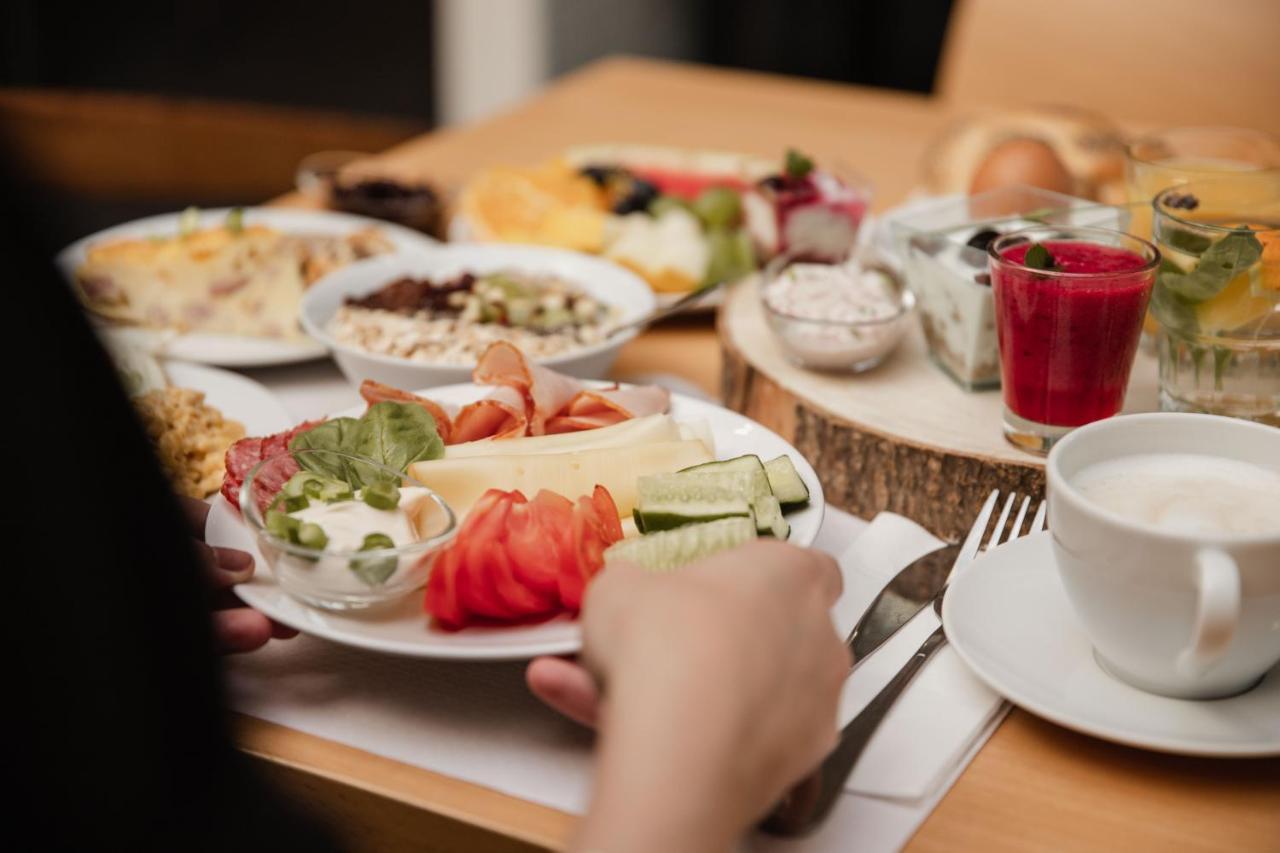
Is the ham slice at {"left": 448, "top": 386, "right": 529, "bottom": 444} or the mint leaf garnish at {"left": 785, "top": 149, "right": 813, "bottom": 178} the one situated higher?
the mint leaf garnish at {"left": 785, "top": 149, "right": 813, "bottom": 178}

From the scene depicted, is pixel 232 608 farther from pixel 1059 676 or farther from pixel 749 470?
pixel 1059 676

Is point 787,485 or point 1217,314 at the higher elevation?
point 1217,314

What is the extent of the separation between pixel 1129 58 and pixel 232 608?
2.41 meters

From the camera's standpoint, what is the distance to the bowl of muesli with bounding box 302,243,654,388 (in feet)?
4.36

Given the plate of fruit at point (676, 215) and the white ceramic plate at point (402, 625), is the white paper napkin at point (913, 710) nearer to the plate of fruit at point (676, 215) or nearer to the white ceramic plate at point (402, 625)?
the white ceramic plate at point (402, 625)

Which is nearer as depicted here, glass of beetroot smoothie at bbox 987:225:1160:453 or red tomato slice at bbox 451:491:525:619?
red tomato slice at bbox 451:491:525:619

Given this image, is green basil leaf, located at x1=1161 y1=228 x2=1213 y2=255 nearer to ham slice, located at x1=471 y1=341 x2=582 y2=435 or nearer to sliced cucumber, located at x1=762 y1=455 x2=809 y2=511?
sliced cucumber, located at x1=762 y1=455 x2=809 y2=511

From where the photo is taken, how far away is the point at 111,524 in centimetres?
62

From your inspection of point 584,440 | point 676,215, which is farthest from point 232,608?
point 676,215

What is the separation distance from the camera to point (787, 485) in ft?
3.21

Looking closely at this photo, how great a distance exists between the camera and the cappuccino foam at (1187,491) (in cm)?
80

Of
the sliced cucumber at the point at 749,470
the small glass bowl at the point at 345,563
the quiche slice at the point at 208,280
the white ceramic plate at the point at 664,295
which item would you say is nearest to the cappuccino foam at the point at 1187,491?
the sliced cucumber at the point at 749,470

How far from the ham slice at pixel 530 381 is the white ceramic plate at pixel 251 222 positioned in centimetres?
39

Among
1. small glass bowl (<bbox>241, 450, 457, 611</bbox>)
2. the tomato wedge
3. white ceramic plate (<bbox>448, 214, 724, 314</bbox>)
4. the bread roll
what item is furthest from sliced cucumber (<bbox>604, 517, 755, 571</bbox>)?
the bread roll
